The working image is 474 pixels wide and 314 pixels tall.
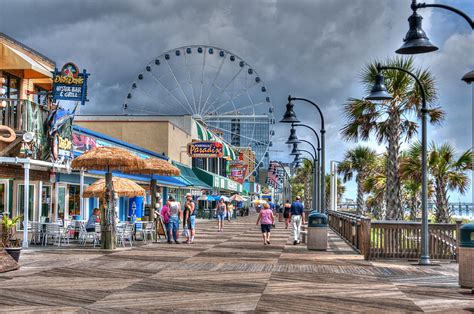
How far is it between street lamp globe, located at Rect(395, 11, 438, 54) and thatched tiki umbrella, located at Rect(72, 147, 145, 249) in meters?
10.1

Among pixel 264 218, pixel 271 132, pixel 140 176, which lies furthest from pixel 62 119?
pixel 271 132

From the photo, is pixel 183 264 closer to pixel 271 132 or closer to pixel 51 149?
Answer: pixel 51 149

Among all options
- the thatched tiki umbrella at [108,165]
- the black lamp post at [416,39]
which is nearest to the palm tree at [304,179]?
the thatched tiki umbrella at [108,165]

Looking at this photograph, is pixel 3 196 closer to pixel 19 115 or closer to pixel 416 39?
pixel 19 115

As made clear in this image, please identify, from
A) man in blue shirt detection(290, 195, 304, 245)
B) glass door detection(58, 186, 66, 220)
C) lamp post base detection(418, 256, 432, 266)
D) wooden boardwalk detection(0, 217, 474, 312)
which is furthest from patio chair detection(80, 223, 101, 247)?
lamp post base detection(418, 256, 432, 266)

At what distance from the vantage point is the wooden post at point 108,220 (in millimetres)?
21500

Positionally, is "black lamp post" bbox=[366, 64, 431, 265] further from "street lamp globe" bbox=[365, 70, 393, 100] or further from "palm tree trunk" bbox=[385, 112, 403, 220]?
"palm tree trunk" bbox=[385, 112, 403, 220]

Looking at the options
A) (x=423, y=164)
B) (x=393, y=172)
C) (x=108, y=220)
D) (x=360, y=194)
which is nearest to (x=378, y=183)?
(x=360, y=194)

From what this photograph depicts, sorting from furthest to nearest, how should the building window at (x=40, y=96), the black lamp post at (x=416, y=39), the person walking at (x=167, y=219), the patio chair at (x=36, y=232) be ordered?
the building window at (x=40, y=96)
the person walking at (x=167, y=219)
the patio chair at (x=36, y=232)
the black lamp post at (x=416, y=39)

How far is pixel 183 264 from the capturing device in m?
17.2

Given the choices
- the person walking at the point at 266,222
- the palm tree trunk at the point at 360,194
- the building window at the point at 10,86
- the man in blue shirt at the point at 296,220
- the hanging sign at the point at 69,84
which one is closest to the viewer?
the building window at the point at 10,86

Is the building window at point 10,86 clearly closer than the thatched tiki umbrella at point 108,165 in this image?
No

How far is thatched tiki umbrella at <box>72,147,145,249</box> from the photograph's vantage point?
21.5 metres

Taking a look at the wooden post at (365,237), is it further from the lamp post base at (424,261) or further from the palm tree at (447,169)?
the palm tree at (447,169)
